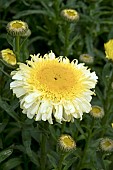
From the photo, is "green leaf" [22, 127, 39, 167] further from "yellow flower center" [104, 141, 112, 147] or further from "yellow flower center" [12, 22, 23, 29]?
"yellow flower center" [12, 22, 23, 29]

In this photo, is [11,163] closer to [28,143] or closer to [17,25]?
[28,143]

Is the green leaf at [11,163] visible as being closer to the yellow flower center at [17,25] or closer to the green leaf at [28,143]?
the green leaf at [28,143]

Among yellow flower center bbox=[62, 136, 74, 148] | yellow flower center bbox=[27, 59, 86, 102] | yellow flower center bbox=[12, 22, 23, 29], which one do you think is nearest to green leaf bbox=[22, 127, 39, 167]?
yellow flower center bbox=[62, 136, 74, 148]

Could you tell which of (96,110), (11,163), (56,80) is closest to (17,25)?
(56,80)

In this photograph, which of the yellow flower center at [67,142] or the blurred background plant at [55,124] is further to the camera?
the blurred background plant at [55,124]

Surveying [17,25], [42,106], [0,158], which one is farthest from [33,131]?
[17,25]

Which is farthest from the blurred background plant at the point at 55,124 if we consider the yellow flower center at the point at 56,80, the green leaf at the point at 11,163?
the yellow flower center at the point at 56,80
